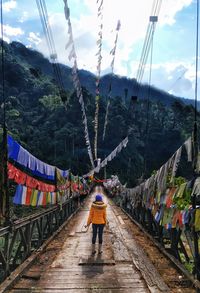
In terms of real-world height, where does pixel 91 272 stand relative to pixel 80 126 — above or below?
below

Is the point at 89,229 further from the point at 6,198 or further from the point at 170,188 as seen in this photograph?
the point at 6,198

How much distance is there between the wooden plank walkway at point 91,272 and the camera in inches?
274

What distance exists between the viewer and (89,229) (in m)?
16.0

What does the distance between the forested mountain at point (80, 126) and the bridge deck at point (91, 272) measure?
4320cm

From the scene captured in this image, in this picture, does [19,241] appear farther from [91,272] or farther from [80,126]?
[80,126]

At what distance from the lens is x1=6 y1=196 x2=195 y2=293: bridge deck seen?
695 centimetres

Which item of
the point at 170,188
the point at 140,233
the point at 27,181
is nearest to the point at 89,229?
the point at 140,233

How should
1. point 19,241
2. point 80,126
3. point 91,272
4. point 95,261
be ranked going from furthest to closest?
point 80,126
point 19,241
point 95,261
point 91,272

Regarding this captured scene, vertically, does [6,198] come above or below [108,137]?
below

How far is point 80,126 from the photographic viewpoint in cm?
6869

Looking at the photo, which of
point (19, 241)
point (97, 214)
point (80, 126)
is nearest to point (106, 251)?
point (97, 214)

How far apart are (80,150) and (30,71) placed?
157 feet

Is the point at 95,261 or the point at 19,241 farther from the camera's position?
the point at 19,241

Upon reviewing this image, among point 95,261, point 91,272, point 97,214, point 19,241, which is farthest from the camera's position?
point 97,214
